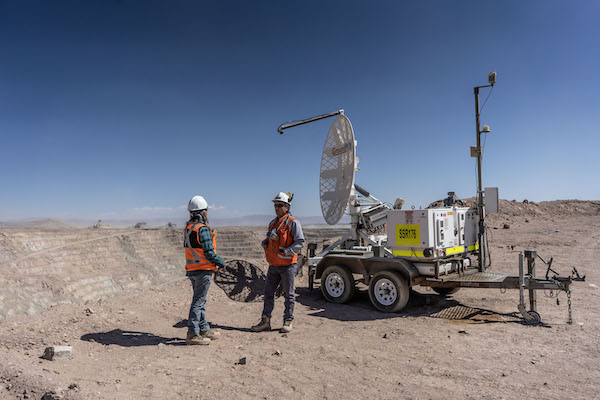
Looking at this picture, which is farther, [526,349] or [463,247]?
[463,247]

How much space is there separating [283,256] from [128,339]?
2681 mm

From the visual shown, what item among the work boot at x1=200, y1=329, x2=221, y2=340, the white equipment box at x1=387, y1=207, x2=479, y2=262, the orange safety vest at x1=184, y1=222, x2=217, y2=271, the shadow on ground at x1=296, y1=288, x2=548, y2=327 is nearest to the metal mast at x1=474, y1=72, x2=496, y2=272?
the white equipment box at x1=387, y1=207, x2=479, y2=262

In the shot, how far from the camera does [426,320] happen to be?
742 centimetres

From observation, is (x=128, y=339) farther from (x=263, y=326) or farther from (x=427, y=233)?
(x=427, y=233)

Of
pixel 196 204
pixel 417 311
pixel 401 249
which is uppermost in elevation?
pixel 196 204

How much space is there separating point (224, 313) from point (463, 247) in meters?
5.38

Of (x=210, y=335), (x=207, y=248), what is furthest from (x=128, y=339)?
(x=207, y=248)

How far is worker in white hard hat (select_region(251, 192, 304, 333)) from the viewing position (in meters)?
6.72

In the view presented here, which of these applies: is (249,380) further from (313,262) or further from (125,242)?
(125,242)

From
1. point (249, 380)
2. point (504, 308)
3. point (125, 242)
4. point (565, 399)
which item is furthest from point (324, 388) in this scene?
point (125, 242)

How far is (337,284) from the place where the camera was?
929 centimetres

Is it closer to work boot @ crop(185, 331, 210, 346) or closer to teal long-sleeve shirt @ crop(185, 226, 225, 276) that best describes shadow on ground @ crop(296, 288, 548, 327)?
work boot @ crop(185, 331, 210, 346)

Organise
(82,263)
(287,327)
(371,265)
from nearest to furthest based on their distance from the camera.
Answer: (287,327) < (371,265) < (82,263)

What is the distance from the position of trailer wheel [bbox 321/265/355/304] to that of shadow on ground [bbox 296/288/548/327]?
173 mm
